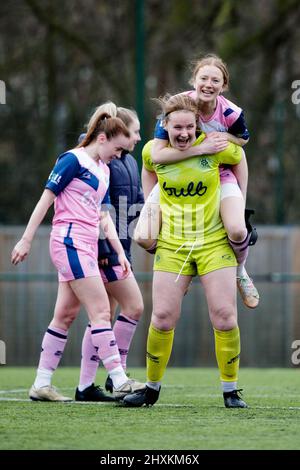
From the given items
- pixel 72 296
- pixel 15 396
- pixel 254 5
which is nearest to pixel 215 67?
pixel 72 296

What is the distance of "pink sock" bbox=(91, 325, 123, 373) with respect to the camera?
6.57m

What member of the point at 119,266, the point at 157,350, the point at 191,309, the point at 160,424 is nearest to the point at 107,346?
the point at 157,350

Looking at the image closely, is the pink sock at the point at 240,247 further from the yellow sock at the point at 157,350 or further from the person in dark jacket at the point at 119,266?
the person in dark jacket at the point at 119,266

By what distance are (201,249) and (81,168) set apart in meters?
0.91

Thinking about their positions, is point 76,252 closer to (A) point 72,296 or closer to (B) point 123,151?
(A) point 72,296

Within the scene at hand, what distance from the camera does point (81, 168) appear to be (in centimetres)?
673

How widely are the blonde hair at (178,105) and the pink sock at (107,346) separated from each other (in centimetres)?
124

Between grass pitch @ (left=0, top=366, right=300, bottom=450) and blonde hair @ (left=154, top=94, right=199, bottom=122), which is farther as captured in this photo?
blonde hair @ (left=154, top=94, right=199, bottom=122)

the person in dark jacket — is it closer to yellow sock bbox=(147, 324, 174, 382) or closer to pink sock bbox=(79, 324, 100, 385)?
pink sock bbox=(79, 324, 100, 385)

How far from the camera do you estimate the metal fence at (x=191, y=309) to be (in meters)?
14.2

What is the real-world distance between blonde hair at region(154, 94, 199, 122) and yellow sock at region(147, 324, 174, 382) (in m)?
1.15

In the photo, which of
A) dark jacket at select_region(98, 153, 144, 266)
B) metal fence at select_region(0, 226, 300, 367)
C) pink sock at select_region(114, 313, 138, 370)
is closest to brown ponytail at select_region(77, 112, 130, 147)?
dark jacket at select_region(98, 153, 144, 266)

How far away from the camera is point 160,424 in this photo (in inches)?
219

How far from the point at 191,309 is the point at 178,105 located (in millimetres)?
8266
